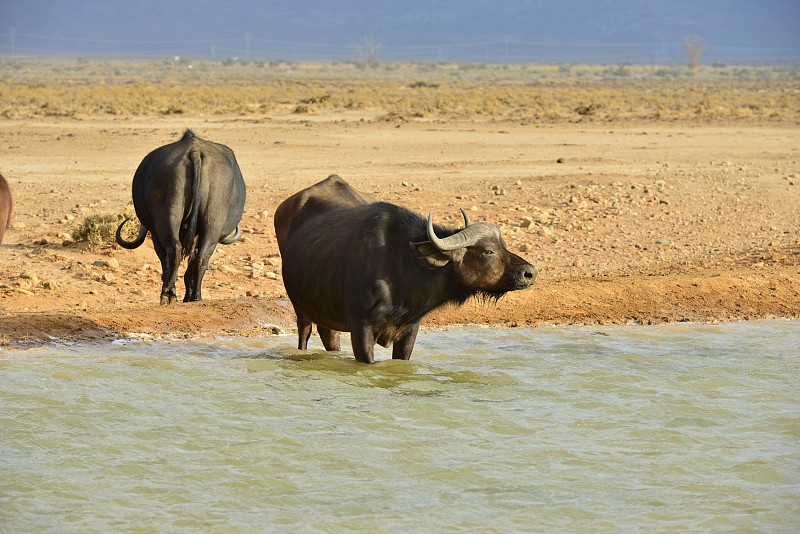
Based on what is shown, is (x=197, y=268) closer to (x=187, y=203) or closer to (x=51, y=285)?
(x=187, y=203)

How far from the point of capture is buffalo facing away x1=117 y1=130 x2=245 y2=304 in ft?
37.5

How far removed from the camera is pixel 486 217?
17125mm

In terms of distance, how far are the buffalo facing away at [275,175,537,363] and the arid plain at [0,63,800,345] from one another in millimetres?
2304

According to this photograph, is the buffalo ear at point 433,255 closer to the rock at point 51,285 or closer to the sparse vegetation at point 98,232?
the rock at point 51,285

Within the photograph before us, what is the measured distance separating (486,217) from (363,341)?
855 centimetres

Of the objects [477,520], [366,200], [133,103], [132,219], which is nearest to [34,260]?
[132,219]

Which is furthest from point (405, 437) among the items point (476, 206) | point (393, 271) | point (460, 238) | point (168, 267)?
point (476, 206)

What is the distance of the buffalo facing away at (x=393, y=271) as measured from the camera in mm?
8680

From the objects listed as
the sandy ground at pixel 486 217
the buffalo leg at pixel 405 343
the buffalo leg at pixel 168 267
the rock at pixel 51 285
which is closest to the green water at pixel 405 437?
the buffalo leg at pixel 405 343

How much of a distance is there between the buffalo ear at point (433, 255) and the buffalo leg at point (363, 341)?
2.26 feet

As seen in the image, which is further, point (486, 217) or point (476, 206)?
point (476, 206)

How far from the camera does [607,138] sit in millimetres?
30891

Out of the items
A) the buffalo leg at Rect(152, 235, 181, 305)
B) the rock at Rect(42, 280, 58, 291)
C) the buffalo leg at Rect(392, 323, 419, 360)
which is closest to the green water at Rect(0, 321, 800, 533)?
the buffalo leg at Rect(392, 323, 419, 360)

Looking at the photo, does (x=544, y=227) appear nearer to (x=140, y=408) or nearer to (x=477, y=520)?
(x=140, y=408)
